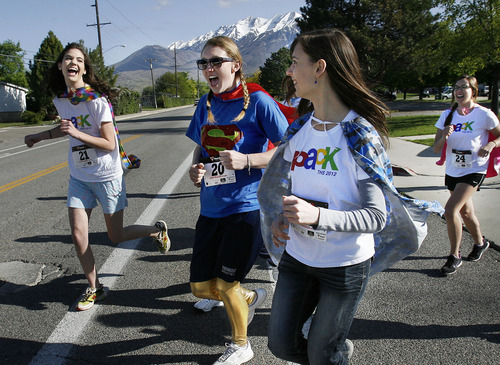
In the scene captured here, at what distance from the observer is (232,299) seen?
259cm

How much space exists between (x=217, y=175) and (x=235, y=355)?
116 centimetres

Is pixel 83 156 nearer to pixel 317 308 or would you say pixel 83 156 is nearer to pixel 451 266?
pixel 317 308

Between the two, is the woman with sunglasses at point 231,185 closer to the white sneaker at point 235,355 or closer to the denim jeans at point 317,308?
the white sneaker at point 235,355

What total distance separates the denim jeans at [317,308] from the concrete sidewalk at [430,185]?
3.73 meters

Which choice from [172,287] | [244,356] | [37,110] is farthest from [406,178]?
[37,110]

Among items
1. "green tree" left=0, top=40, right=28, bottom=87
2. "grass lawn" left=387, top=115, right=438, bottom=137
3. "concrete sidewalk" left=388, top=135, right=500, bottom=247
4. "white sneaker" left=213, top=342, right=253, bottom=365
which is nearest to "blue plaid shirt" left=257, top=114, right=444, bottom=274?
"white sneaker" left=213, top=342, right=253, bottom=365

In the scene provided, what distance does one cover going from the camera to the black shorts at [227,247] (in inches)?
99.7

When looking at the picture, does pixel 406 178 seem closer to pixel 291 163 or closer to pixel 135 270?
pixel 135 270

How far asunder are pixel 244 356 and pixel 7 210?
564cm

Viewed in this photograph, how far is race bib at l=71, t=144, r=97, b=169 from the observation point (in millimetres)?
3355

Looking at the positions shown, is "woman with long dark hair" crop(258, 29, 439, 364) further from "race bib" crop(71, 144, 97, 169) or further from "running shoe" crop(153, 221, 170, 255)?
"running shoe" crop(153, 221, 170, 255)

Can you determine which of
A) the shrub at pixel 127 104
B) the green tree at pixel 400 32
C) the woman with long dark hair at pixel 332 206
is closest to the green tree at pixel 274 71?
the shrub at pixel 127 104

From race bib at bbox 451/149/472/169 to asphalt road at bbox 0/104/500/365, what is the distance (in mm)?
1061

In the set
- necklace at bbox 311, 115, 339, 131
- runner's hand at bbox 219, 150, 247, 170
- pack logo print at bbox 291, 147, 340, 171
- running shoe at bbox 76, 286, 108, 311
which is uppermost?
necklace at bbox 311, 115, 339, 131
